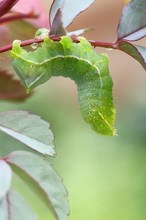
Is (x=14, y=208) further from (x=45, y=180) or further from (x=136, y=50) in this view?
(x=136, y=50)

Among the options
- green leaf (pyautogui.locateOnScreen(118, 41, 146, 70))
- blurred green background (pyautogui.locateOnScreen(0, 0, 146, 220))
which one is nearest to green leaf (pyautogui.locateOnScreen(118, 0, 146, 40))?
green leaf (pyautogui.locateOnScreen(118, 41, 146, 70))

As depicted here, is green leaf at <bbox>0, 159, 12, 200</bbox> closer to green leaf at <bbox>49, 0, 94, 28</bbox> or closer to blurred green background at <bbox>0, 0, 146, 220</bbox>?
green leaf at <bbox>49, 0, 94, 28</bbox>

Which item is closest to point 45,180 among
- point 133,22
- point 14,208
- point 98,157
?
point 14,208

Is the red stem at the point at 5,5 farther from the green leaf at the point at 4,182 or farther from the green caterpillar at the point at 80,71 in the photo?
the green leaf at the point at 4,182

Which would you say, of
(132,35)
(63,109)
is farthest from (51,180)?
(63,109)

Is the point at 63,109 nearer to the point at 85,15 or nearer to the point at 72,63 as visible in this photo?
the point at 85,15

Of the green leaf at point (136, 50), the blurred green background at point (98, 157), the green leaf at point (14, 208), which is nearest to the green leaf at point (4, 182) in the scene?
the green leaf at point (14, 208)

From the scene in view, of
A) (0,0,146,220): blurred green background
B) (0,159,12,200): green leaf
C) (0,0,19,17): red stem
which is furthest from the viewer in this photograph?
(0,0,146,220): blurred green background
